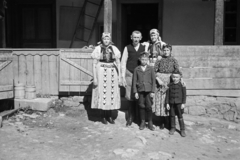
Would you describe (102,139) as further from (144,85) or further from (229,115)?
(229,115)

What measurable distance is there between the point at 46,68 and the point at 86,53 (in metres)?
1.00

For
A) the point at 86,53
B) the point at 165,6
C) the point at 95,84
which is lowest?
the point at 95,84

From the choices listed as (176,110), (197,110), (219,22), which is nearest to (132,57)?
(176,110)

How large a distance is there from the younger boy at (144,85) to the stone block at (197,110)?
142 cm

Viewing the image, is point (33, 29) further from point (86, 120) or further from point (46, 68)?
point (86, 120)

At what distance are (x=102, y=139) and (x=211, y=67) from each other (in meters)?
3.02

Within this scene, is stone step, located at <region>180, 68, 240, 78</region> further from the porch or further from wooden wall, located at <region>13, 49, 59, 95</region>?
wooden wall, located at <region>13, 49, 59, 95</region>

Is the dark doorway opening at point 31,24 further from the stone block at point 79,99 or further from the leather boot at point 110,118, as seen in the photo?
the leather boot at point 110,118

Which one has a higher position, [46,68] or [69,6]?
[69,6]

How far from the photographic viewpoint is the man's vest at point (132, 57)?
19.1 feet

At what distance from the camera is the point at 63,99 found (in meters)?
7.20

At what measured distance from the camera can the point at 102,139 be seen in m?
5.32

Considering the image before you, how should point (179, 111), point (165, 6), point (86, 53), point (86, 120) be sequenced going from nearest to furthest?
1. point (179, 111)
2. point (86, 120)
3. point (86, 53)
4. point (165, 6)

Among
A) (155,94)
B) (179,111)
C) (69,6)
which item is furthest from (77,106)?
(69,6)
